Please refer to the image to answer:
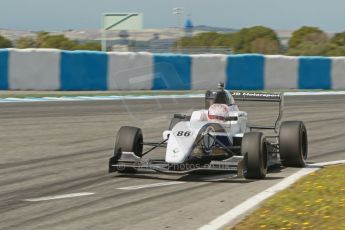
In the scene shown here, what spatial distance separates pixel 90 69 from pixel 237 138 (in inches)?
561

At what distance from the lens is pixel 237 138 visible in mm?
9883

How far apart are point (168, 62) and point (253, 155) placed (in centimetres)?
1511

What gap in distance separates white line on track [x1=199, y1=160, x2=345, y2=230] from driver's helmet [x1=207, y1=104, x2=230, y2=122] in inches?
48.3

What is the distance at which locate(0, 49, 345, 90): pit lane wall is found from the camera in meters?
22.6

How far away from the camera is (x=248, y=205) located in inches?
283

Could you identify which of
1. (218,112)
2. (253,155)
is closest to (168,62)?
(218,112)

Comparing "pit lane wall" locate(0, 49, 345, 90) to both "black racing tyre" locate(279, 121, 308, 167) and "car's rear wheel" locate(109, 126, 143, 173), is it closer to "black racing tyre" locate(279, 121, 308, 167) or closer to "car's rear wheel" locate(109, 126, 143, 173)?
"black racing tyre" locate(279, 121, 308, 167)

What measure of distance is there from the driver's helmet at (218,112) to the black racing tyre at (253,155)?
2.75ft

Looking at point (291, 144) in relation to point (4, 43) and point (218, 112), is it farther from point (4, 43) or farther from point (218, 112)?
point (4, 43)

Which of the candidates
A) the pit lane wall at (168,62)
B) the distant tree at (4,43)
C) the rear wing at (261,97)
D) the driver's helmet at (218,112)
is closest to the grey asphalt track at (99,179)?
the driver's helmet at (218,112)

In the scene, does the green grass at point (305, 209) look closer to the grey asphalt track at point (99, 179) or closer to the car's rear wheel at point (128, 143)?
the grey asphalt track at point (99, 179)

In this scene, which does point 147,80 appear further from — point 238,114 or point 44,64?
point 44,64

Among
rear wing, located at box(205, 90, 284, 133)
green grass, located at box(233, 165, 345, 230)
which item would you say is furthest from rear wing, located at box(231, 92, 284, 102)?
green grass, located at box(233, 165, 345, 230)

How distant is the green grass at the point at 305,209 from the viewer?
6.04 metres
